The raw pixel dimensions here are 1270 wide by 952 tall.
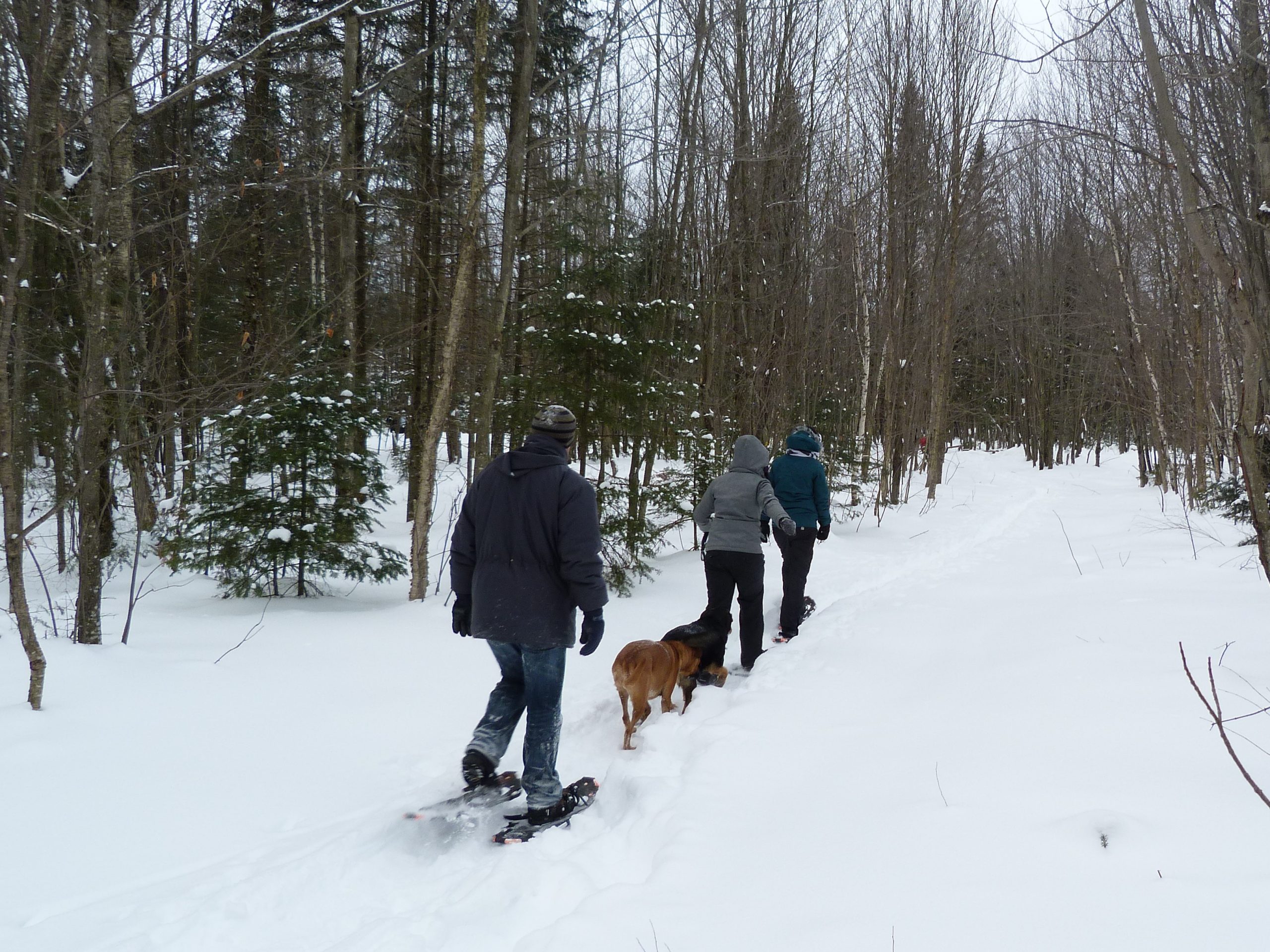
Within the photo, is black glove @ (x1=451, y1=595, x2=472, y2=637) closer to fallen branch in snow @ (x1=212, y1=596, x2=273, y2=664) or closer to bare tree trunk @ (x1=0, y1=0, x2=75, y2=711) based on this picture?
bare tree trunk @ (x1=0, y1=0, x2=75, y2=711)

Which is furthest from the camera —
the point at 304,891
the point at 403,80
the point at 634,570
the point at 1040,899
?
the point at 403,80

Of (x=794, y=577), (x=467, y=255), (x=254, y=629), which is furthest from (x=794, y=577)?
(x=254, y=629)

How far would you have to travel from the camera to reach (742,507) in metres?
6.14

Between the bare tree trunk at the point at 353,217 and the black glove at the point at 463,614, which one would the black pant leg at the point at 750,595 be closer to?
the black glove at the point at 463,614

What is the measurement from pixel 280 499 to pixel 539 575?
17.6 feet

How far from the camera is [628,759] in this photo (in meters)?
4.36

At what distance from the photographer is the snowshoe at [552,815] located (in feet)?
11.2

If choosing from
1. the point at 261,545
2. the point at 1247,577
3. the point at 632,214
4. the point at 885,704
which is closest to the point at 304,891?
the point at 885,704

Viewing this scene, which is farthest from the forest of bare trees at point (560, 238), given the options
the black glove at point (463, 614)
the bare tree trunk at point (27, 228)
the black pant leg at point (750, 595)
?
the black pant leg at point (750, 595)

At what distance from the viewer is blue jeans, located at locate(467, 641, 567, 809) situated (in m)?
3.69

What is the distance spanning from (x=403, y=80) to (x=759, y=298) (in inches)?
247

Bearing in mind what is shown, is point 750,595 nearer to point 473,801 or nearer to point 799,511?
point 799,511

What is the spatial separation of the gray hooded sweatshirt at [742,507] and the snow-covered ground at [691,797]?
1.07m

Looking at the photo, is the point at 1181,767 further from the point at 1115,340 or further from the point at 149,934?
the point at 1115,340
